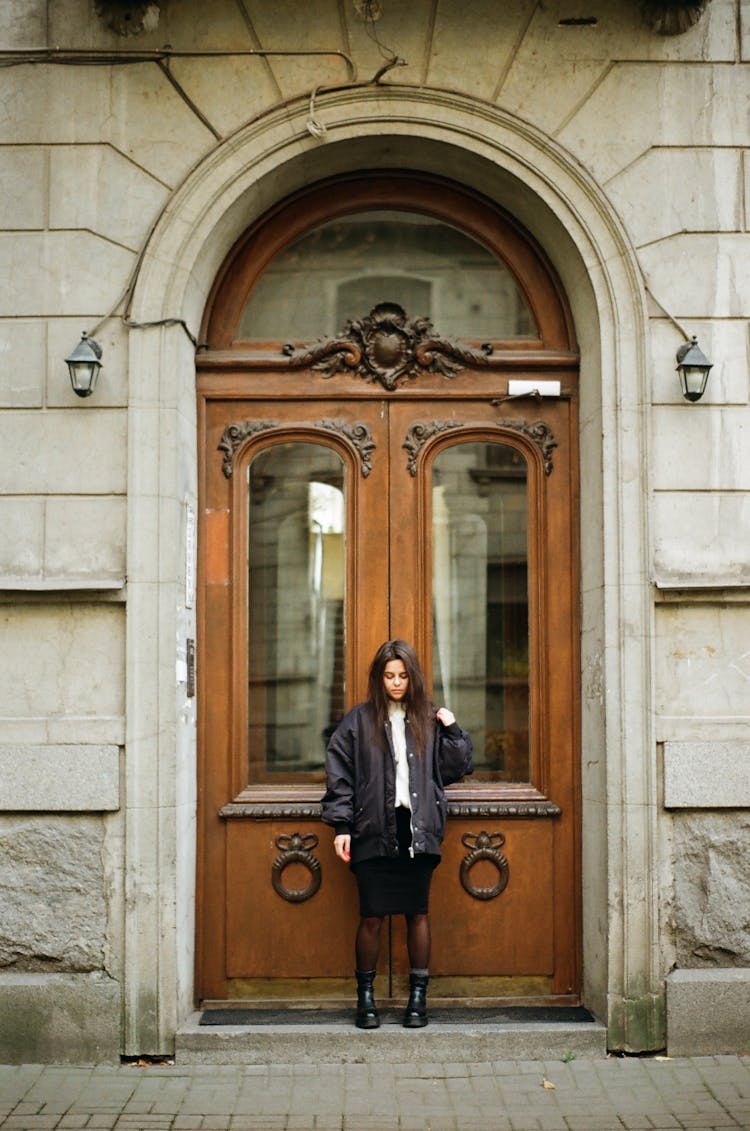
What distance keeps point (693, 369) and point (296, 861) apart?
3.20 meters

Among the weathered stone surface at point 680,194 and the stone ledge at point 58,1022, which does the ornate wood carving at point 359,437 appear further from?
the stone ledge at point 58,1022

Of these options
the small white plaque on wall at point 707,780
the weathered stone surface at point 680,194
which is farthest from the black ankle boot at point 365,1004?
the weathered stone surface at point 680,194

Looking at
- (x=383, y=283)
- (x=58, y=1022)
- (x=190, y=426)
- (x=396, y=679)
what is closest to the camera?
(x=58, y=1022)

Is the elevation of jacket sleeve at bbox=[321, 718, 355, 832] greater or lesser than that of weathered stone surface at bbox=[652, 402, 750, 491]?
lesser

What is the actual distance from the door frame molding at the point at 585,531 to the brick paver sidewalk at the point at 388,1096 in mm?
298

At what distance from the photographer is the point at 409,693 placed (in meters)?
6.23

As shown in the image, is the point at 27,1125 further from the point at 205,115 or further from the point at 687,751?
the point at 205,115

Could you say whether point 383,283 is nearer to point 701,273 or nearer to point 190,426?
point 190,426

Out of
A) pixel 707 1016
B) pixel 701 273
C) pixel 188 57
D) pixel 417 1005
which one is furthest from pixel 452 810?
pixel 188 57

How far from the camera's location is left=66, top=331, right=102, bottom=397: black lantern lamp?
6082 millimetres

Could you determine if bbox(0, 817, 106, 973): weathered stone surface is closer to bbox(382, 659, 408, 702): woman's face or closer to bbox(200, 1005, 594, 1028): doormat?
bbox(200, 1005, 594, 1028): doormat

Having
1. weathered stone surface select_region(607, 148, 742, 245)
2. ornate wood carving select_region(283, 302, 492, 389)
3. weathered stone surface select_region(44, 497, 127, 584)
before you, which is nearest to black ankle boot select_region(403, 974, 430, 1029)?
weathered stone surface select_region(44, 497, 127, 584)

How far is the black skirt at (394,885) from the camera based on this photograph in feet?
20.3

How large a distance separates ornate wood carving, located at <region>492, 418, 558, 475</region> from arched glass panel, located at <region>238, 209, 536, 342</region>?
498 mm
